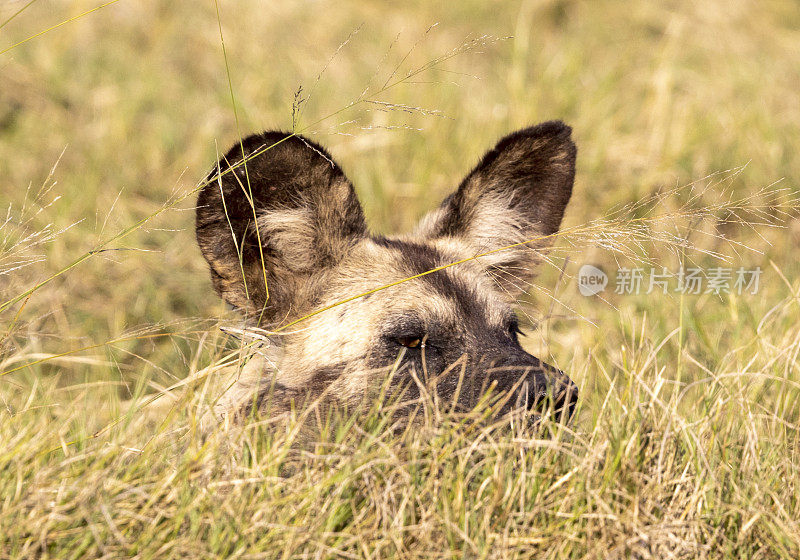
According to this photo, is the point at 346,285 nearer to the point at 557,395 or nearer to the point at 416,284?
the point at 416,284

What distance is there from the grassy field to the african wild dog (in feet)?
0.55

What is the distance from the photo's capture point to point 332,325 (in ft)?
9.87

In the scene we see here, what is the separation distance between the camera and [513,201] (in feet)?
11.8

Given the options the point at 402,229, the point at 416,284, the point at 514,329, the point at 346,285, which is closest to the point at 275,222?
the point at 346,285

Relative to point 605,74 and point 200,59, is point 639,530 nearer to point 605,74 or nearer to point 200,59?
point 605,74

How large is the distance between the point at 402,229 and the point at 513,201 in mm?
1961

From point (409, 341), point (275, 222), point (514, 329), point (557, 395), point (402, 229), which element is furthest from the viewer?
point (402, 229)

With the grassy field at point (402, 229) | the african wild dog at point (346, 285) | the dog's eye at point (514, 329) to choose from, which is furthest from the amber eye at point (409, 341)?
the dog's eye at point (514, 329)

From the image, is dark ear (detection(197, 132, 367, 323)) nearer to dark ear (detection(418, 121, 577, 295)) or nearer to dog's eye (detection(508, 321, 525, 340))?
dark ear (detection(418, 121, 577, 295))

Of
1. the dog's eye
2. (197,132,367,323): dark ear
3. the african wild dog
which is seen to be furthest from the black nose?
(197,132,367,323): dark ear

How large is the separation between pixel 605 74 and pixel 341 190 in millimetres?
4046

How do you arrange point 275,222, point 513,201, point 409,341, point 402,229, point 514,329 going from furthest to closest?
point 402,229
point 513,201
point 514,329
point 275,222
point 409,341

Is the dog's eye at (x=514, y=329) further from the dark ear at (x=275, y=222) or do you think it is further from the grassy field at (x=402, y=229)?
the dark ear at (x=275, y=222)

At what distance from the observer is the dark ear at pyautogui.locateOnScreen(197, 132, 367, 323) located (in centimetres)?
284
